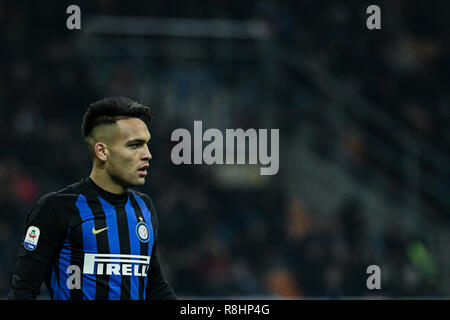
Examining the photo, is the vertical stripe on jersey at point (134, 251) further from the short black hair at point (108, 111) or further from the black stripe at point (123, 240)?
the short black hair at point (108, 111)

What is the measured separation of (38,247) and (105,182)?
492 mm

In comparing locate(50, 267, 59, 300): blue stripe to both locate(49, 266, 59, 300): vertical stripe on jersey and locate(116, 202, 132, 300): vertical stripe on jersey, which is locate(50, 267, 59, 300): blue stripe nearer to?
locate(49, 266, 59, 300): vertical stripe on jersey

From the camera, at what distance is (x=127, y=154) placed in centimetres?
416

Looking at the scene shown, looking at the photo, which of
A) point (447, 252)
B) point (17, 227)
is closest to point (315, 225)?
point (447, 252)

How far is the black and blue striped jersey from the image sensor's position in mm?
3928

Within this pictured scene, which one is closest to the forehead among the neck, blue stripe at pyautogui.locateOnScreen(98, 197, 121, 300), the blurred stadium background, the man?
the man

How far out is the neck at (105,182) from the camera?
4.23 m

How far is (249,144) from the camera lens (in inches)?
506

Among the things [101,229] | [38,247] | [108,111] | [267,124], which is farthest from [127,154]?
[267,124]

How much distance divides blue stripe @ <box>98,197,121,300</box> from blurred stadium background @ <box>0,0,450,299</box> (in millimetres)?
6158

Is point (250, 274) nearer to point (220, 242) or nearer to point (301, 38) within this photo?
point (220, 242)

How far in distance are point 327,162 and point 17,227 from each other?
498 centimetres

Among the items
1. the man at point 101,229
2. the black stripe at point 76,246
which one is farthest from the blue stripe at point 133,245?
the black stripe at point 76,246

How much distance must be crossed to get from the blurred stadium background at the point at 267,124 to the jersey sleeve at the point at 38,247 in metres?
A: 6.28
